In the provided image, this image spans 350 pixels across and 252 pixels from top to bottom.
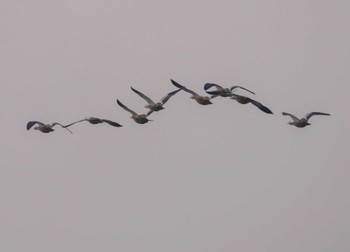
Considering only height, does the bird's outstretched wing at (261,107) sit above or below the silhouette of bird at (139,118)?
above

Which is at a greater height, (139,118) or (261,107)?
(261,107)

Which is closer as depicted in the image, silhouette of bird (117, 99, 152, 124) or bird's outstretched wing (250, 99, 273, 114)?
bird's outstretched wing (250, 99, 273, 114)

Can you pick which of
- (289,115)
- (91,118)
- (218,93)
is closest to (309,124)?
(289,115)

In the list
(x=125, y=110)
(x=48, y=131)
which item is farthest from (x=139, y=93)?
(x=48, y=131)

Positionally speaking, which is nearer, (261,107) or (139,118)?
(261,107)

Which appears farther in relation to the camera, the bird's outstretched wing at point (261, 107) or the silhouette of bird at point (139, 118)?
the silhouette of bird at point (139, 118)

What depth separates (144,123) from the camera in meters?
85.9

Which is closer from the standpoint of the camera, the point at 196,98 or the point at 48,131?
the point at 196,98

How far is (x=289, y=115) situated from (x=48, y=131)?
17148mm

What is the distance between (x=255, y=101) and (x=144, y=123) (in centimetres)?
837

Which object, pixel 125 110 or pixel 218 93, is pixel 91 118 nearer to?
pixel 125 110

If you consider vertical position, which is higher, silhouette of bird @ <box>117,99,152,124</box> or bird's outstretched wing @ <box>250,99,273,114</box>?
bird's outstretched wing @ <box>250,99,273,114</box>

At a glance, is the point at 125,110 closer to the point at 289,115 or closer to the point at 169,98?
the point at 169,98

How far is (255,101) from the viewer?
268 ft
